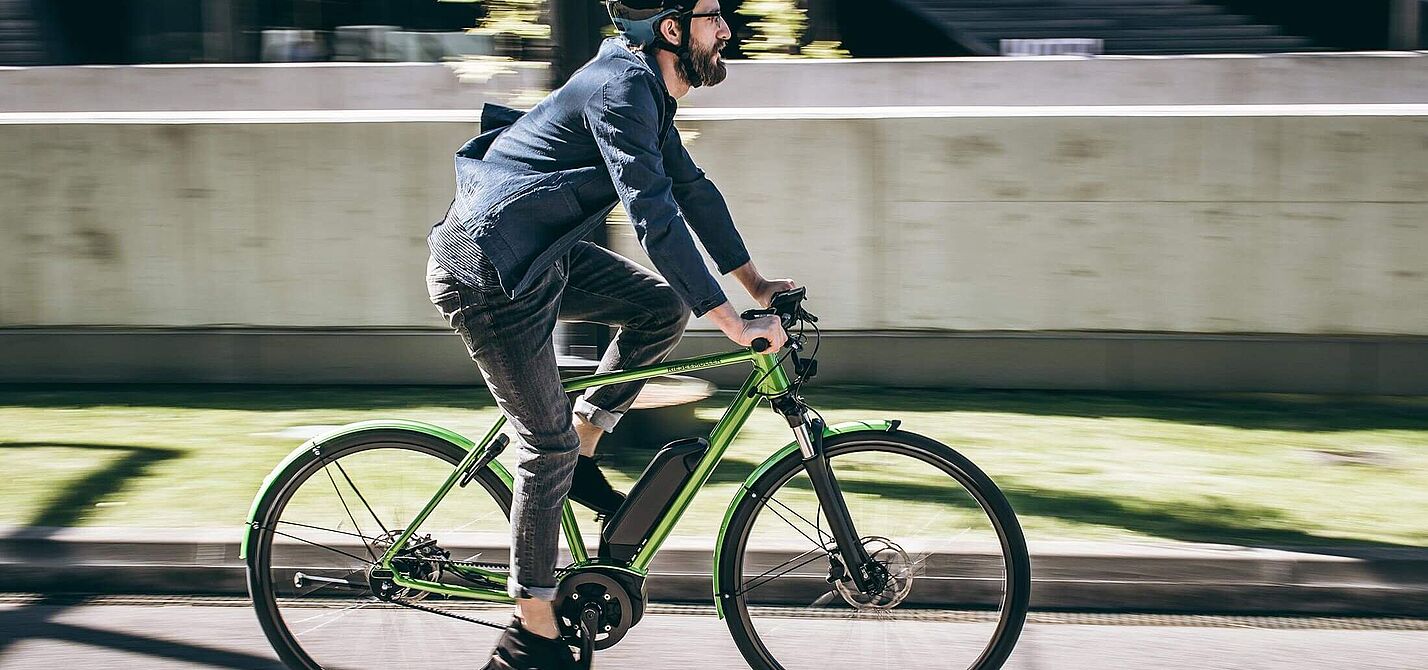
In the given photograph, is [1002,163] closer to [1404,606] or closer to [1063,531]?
[1063,531]

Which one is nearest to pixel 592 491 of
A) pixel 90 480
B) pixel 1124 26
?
pixel 90 480

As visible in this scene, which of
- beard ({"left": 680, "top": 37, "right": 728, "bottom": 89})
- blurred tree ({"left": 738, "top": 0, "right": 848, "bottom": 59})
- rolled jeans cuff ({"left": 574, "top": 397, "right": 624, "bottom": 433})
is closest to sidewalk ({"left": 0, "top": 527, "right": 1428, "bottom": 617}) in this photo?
rolled jeans cuff ({"left": 574, "top": 397, "right": 624, "bottom": 433})

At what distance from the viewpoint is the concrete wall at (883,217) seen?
7586mm

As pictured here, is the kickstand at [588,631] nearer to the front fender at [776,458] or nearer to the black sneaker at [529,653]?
the black sneaker at [529,653]

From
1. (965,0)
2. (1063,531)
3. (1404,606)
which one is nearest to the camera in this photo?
(1404,606)

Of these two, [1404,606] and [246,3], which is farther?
[246,3]

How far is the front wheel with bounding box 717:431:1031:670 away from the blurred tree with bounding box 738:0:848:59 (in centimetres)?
240

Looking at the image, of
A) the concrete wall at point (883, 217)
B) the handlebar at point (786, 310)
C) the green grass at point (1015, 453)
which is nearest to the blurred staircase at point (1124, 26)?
the concrete wall at point (883, 217)

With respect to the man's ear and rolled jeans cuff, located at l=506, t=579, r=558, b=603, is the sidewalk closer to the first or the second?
rolled jeans cuff, located at l=506, t=579, r=558, b=603

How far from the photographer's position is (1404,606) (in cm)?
438

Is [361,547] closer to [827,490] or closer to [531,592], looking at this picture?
[531,592]

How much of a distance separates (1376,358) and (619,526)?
5.71m

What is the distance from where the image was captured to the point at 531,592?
3439 mm

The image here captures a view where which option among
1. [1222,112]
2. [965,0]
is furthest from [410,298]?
[965,0]
